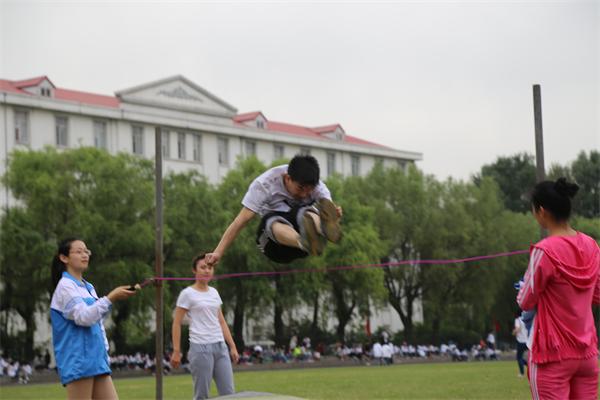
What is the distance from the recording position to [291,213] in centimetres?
893

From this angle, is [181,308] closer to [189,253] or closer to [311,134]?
[189,253]

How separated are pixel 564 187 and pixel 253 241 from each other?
4166 centimetres

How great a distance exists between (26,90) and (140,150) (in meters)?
8.80

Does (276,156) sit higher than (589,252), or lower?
higher

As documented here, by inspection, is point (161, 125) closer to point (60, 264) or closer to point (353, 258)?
point (353, 258)

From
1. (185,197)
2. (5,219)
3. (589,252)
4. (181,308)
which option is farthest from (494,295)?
(589,252)

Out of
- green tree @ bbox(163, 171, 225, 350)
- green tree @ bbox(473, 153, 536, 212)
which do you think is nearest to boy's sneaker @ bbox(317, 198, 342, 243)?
green tree @ bbox(163, 171, 225, 350)

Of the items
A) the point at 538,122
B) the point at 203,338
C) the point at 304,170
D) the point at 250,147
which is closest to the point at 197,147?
the point at 250,147

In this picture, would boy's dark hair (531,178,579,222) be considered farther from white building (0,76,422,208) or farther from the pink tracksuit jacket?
white building (0,76,422,208)

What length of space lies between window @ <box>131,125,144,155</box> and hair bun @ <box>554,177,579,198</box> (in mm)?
58588

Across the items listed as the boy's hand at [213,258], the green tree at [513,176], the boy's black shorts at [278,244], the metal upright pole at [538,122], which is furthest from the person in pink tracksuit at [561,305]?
the green tree at [513,176]

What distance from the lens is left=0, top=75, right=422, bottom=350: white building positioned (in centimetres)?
5747

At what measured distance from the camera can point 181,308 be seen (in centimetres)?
1109

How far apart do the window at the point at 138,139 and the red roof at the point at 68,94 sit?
200 centimetres
